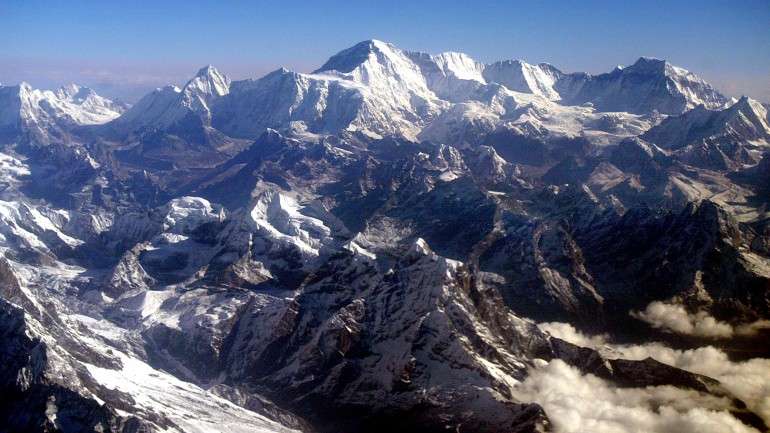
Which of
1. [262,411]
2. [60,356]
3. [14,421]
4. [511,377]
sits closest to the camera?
[14,421]

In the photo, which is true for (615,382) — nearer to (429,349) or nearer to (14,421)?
(429,349)

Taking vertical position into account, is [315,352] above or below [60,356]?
above

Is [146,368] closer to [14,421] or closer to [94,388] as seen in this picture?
[94,388]

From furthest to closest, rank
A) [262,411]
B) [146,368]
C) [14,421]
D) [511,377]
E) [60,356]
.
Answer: [146,368]
[262,411]
[511,377]
[60,356]
[14,421]

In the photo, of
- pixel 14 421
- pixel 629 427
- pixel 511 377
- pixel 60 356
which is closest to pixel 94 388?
pixel 60 356

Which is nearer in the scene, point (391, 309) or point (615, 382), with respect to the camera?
point (615, 382)

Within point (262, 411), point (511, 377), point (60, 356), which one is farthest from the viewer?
point (262, 411)

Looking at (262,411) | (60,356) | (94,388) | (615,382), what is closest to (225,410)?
(262,411)

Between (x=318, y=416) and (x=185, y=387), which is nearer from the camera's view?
(x=318, y=416)

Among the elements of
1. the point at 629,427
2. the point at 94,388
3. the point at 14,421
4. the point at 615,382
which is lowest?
the point at 14,421
